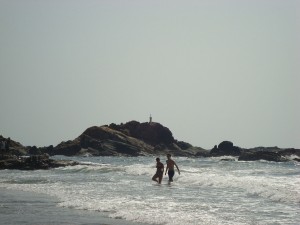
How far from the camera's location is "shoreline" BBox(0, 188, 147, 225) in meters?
11.9

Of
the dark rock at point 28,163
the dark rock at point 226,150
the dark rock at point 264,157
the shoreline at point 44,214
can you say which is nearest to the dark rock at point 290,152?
the dark rock at point 226,150

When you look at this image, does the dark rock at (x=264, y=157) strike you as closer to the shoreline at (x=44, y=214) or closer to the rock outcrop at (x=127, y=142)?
the rock outcrop at (x=127, y=142)

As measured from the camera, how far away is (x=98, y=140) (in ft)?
376

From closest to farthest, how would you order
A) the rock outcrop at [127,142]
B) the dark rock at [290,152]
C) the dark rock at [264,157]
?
the dark rock at [264,157]
the dark rock at [290,152]
the rock outcrop at [127,142]

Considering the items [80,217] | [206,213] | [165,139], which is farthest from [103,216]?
[165,139]

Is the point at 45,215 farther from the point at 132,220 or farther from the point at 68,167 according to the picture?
the point at 68,167

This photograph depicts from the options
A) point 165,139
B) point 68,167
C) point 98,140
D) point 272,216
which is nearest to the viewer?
point 272,216

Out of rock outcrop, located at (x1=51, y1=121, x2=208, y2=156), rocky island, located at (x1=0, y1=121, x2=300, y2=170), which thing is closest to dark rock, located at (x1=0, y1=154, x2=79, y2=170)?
rocky island, located at (x1=0, y1=121, x2=300, y2=170)

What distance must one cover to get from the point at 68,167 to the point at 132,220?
29.8 m

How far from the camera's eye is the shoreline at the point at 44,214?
11.9 m

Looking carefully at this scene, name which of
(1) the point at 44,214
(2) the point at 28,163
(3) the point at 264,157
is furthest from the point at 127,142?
(1) the point at 44,214

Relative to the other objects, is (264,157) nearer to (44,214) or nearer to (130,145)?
(130,145)

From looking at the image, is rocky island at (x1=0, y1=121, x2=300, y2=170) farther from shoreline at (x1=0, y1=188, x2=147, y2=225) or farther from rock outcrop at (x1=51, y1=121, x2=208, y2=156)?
shoreline at (x1=0, y1=188, x2=147, y2=225)

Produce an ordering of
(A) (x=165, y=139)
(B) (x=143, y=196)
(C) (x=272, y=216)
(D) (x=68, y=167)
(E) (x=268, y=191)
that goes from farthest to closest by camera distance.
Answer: (A) (x=165, y=139) → (D) (x=68, y=167) → (E) (x=268, y=191) → (B) (x=143, y=196) → (C) (x=272, y=216)
